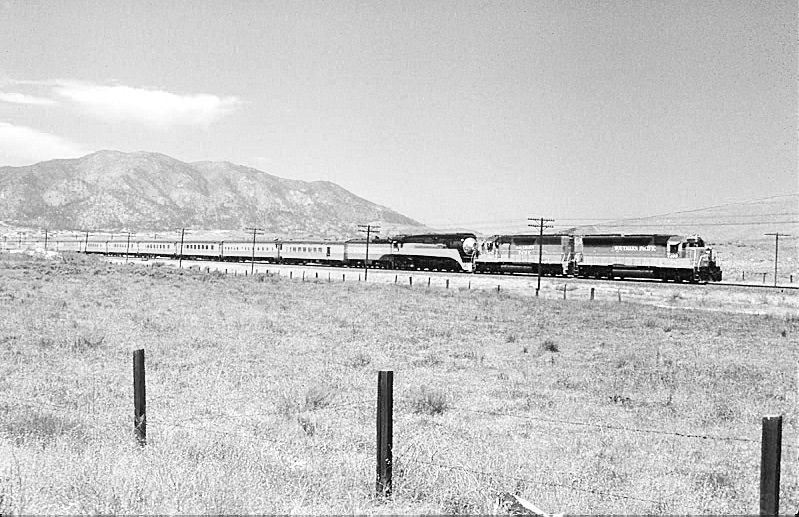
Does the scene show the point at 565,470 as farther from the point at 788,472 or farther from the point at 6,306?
the point at 6,306

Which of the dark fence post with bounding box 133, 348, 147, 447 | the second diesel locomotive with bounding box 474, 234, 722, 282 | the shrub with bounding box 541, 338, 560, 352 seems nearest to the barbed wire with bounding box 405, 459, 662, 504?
the dark fence post with bounding box 133, 348, 147, 447

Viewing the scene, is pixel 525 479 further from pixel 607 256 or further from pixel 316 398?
pixel 607 256

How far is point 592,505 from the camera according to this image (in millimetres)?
6598

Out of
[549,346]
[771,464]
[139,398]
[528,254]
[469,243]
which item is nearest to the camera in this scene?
[771,464]

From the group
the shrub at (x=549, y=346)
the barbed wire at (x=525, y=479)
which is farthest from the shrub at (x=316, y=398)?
the shrub at (x=549, y=346)

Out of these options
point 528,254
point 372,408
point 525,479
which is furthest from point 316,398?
point 528,254

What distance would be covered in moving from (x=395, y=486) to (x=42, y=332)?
17575 millimetres

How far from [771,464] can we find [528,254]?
190 feet

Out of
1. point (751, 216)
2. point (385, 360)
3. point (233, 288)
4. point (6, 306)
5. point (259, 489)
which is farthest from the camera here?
point (751, 216)

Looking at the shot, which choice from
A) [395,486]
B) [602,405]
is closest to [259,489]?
[395,486]

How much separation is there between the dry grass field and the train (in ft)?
76.5

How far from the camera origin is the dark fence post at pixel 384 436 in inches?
249

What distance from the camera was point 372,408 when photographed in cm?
1301

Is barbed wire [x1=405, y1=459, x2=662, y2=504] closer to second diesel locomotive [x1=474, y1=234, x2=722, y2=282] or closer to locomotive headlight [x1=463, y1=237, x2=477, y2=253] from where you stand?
second diesel locomotive [x1=474, y1=234, x2=722, y2=282]
